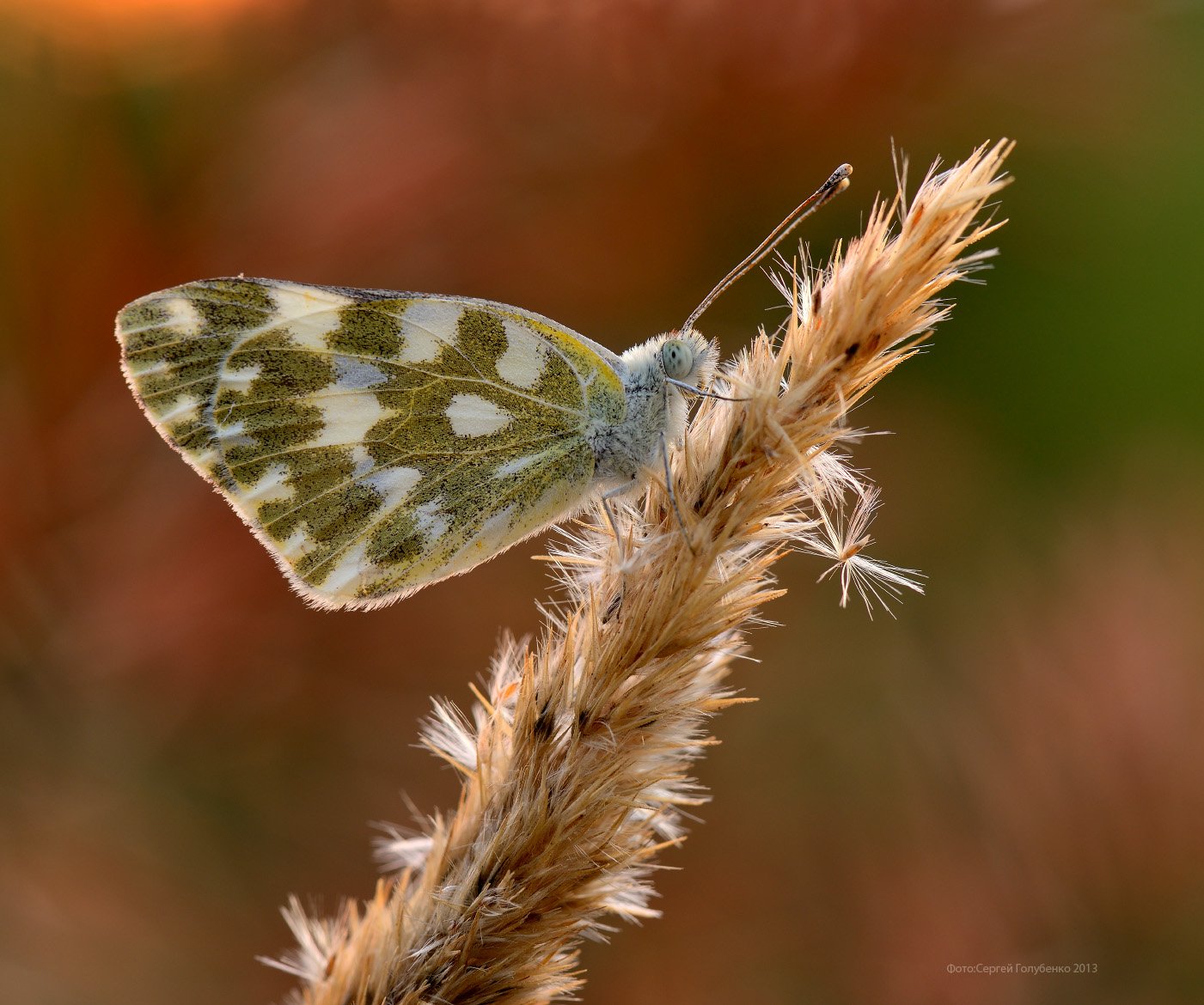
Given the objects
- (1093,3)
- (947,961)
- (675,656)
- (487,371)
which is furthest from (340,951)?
(1093,3)

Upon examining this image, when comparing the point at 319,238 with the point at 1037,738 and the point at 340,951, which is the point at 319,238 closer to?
the point at 340,951

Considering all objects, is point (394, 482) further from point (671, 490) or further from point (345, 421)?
point (671, 490)

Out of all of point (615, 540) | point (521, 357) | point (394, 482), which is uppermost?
point (521, 357)

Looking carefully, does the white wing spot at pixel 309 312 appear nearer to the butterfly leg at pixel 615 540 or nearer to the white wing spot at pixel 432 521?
the white wing spot at pixel 432 521

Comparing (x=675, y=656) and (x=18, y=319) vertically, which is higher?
(x=18, y=319)

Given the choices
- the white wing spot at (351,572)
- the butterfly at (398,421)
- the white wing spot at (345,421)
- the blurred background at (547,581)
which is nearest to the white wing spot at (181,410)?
the butterfly at (398,421)

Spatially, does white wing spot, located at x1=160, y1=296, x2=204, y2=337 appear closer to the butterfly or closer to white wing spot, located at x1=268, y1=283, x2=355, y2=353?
the butterfly

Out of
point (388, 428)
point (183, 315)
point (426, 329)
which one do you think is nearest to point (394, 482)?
point (388, 428)
